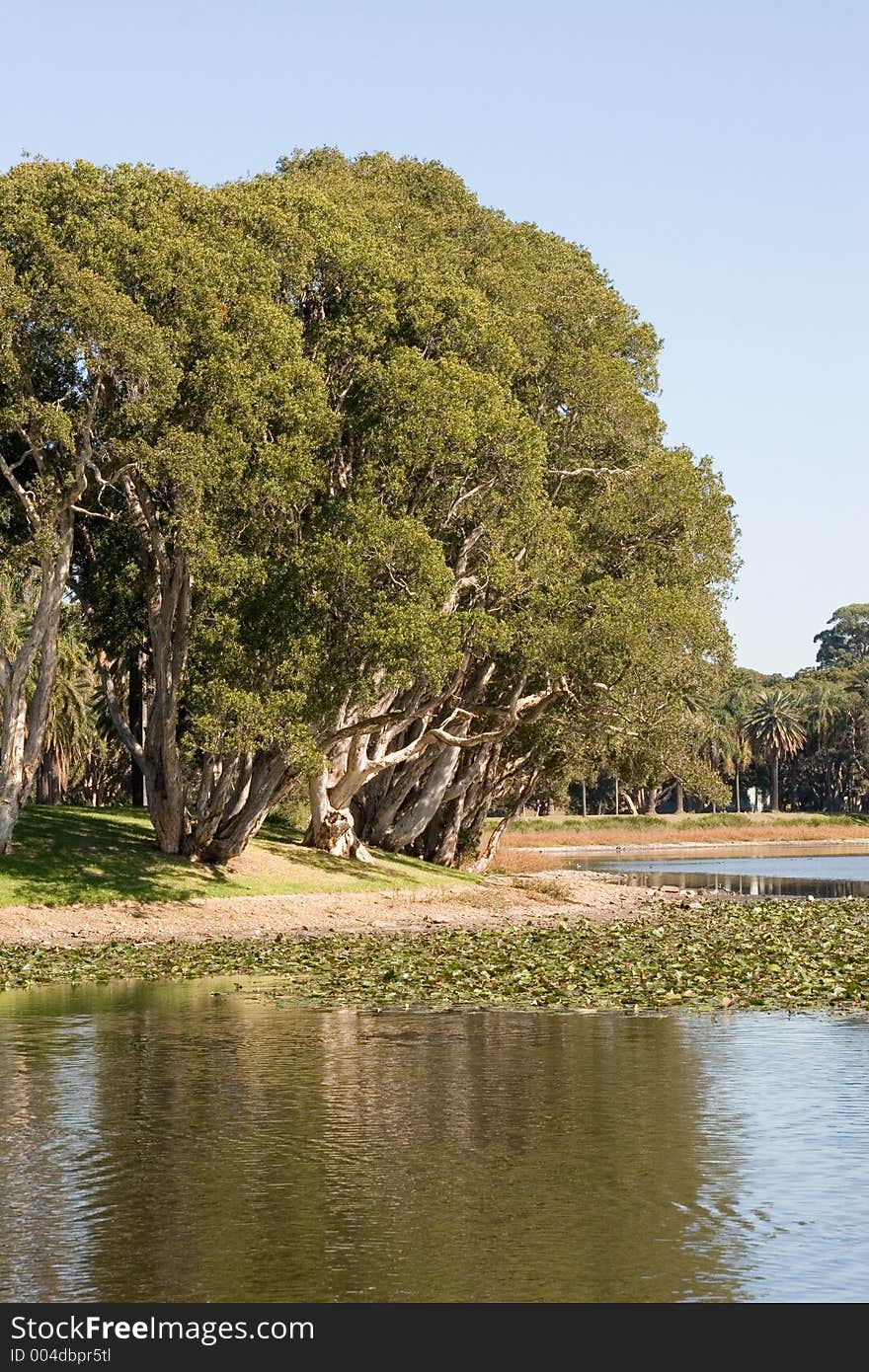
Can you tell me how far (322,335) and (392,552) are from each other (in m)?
5.98

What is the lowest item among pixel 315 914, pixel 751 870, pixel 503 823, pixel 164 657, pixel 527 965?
pixel 751 870

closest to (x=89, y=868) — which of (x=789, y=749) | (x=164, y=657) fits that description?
(x=164, y=657)

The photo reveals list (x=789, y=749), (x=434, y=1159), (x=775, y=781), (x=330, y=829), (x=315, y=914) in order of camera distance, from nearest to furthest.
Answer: (x=434, y=1159) < (x=315, y=914) < (x=330, y=829) < (x=775, y=781) < (x=789, y=749)

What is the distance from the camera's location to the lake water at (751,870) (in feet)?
197

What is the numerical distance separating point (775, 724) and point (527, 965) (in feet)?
Result: 370

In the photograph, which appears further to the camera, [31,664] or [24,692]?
[24,692]

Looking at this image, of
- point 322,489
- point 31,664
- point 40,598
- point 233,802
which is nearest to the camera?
point 31,664

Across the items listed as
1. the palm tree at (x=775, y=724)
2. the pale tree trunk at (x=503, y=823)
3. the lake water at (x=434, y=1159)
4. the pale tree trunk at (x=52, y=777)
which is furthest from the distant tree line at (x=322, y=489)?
the palm tree at (x=775, y=724)

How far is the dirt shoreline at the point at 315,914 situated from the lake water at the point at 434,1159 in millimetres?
11682

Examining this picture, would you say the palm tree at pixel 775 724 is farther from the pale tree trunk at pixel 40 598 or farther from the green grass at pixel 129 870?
the pale tree trunk at pixel 40 598

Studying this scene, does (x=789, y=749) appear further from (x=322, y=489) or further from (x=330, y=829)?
(x=322, y=489)

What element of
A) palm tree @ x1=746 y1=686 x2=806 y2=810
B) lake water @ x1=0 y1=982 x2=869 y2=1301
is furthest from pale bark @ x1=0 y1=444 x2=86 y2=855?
palm tree @ x1=746 y1=686 x2=806 y2=810

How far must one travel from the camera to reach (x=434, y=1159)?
15.4 metres
